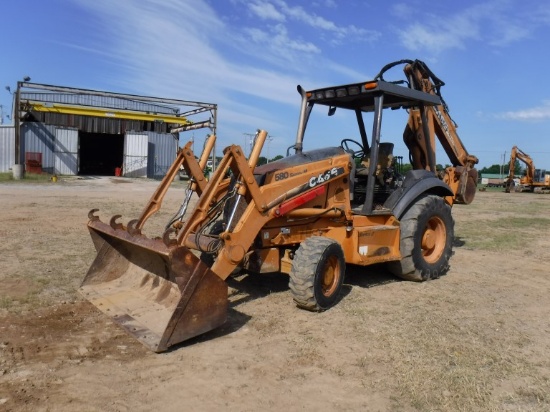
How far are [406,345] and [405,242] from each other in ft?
7.45

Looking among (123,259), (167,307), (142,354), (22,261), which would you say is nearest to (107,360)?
(142,354)

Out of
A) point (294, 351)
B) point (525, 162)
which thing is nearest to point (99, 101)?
point (525, 162)

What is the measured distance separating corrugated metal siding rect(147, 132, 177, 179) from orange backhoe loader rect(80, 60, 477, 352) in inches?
1066

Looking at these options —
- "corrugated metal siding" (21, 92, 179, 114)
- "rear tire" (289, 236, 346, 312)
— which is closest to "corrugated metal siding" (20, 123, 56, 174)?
"corrugated metal siding" (21, 92, 179, 114)

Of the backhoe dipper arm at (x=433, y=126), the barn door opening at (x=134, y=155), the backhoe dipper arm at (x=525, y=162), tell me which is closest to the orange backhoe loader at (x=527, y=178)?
the backhoe dipper arm at (x=525, y=162)

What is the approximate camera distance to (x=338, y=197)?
19.6 feet

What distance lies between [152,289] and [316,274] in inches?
66.7

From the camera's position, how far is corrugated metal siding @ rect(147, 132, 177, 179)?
32906mm

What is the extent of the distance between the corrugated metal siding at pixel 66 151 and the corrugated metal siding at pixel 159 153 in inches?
178

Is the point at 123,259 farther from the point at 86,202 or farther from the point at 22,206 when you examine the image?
the point at 86,202

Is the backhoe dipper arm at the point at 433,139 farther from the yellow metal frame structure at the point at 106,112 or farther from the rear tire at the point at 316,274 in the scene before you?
the yellow metal frame structure at the point at 106,112

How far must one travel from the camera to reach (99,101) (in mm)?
36219

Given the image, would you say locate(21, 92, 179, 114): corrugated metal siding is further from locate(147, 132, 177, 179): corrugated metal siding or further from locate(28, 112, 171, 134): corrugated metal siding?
locate(147, 132, 177, 179): corrugated metal siding

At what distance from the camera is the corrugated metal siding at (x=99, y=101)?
34059 mm
